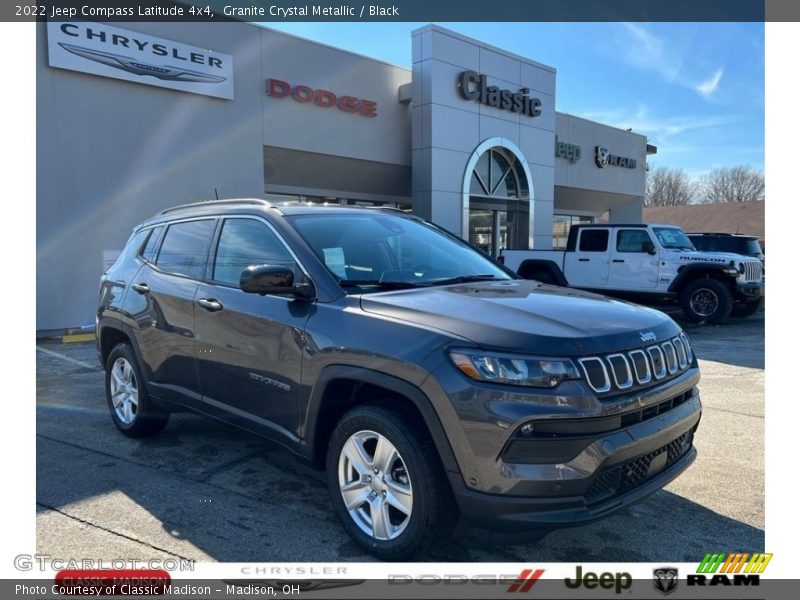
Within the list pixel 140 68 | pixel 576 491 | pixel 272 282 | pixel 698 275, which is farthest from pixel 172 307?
pixel 698 275

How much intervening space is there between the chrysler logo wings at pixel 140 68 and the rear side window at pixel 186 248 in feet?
27.1

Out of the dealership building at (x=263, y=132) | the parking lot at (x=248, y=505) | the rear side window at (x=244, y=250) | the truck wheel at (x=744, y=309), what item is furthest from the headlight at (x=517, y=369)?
the truck wheel at (x=744, y=309)

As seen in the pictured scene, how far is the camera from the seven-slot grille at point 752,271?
12.2m

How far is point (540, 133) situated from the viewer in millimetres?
19297

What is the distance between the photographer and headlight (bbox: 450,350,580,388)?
2.65 meters

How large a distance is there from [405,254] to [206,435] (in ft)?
8.28

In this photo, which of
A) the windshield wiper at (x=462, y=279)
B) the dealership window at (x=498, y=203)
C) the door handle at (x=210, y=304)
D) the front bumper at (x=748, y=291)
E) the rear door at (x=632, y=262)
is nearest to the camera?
the windshield wiper at (x=462, y=279)

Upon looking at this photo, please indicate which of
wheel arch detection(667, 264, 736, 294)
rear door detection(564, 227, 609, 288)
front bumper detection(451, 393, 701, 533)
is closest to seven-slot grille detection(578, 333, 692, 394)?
front bumper detection(451, 393, 701, 533)

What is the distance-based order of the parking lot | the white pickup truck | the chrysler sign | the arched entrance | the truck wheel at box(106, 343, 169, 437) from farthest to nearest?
the arched entrance → the white pickup truck → the chrysler sign → the truck wheel at box(106, 343, 169, 437) → the parking lot

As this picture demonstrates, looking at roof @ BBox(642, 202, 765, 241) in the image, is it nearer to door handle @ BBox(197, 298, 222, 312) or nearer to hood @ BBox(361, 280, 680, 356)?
hood @ BBox(361, 280, 680, 356)

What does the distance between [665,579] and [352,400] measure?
1.75 m

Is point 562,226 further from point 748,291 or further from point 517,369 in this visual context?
point 517,369

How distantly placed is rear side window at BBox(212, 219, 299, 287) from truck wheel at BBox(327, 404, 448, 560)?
1149 millimetres

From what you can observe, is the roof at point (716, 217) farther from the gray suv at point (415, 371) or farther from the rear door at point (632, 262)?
the gray suv at point (415, 371)
